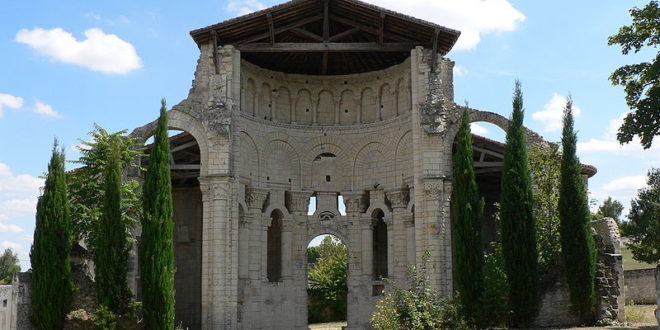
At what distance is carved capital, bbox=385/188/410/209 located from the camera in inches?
966

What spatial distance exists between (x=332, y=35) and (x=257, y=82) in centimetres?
342

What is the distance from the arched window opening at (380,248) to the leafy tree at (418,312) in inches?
271

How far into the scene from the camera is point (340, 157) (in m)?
26.3

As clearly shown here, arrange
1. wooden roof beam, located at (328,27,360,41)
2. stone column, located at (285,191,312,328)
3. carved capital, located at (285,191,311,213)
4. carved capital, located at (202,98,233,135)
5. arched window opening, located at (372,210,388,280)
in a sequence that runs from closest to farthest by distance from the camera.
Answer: carved capital, located at (202,98,233,135)
wooden roof beam, located at (328,27,360,41)
stone column, located at (285,191,312,328)
carved capital, located at (285,191,311,213)
arched window opening, located at (372,210,388,280)

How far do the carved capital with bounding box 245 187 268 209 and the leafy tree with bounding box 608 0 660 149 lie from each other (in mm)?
12517

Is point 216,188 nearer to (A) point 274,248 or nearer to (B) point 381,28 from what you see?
(A) point 274,248

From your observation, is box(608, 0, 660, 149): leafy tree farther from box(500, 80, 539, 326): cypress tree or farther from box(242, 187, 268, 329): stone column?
box(242, 187, 268, 329): stone column

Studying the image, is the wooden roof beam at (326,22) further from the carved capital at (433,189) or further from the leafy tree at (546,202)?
the leafy tree at (546,202)

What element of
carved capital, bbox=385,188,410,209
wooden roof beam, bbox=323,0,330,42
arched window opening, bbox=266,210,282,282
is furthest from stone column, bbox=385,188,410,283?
wooden roof beam, bbox=323,0,330,42

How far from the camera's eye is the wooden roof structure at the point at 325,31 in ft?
74.0

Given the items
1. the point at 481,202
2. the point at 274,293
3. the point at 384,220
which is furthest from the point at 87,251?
the point at 481,202

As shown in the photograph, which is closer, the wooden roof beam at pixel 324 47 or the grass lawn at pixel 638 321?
the grass lawn at pixel 638 321

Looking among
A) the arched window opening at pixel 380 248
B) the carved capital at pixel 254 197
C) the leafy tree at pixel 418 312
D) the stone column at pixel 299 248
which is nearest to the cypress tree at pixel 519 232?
the leafy tree at pixel 418 312

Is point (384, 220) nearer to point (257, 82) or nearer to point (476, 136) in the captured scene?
point (476, 136)
